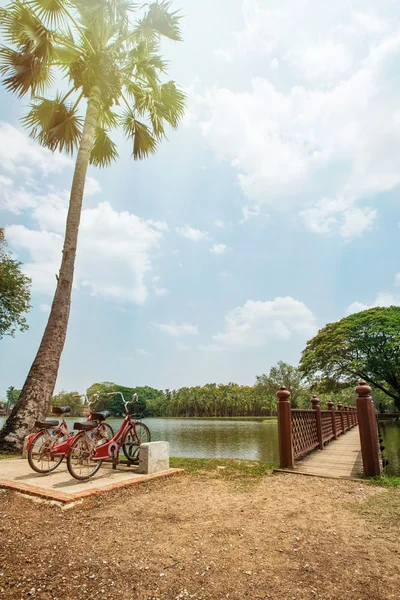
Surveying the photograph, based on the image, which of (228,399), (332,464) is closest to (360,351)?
(332,464)

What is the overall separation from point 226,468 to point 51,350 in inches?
170

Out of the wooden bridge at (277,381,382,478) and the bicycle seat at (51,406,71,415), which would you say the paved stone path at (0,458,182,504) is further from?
the wooden bridge at (277,381,382,478)

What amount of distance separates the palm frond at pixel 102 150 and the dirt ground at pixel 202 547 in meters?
9.99

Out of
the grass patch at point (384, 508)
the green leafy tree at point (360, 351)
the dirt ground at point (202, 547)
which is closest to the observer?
the dirt ground at point (202, 547)

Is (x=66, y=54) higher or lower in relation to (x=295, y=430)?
higher

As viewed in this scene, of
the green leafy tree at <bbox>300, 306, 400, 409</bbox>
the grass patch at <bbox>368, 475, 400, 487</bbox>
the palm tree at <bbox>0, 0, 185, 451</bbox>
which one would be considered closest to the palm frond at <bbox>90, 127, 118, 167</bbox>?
the palm tree at <bbox>0, 0, 185, 451</bbox>

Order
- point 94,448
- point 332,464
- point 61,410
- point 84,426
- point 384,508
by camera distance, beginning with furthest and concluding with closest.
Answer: point 332,464 < point 61,410 < point 94,448 < point 84,426 < point 384,508

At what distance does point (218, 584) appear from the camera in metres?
1.89

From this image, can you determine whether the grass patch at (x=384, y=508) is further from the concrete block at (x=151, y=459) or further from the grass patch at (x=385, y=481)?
the concrete block at (x=151, y=459)

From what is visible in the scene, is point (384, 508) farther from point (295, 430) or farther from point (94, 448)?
point (94, 448)

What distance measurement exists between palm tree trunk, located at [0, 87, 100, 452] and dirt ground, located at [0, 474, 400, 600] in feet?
11.0

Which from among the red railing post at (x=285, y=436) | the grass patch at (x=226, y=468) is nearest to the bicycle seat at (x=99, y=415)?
the grass patch at (x=226, y=468)

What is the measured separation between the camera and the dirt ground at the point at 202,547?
1.85 m

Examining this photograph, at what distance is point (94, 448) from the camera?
4219 millimetres
